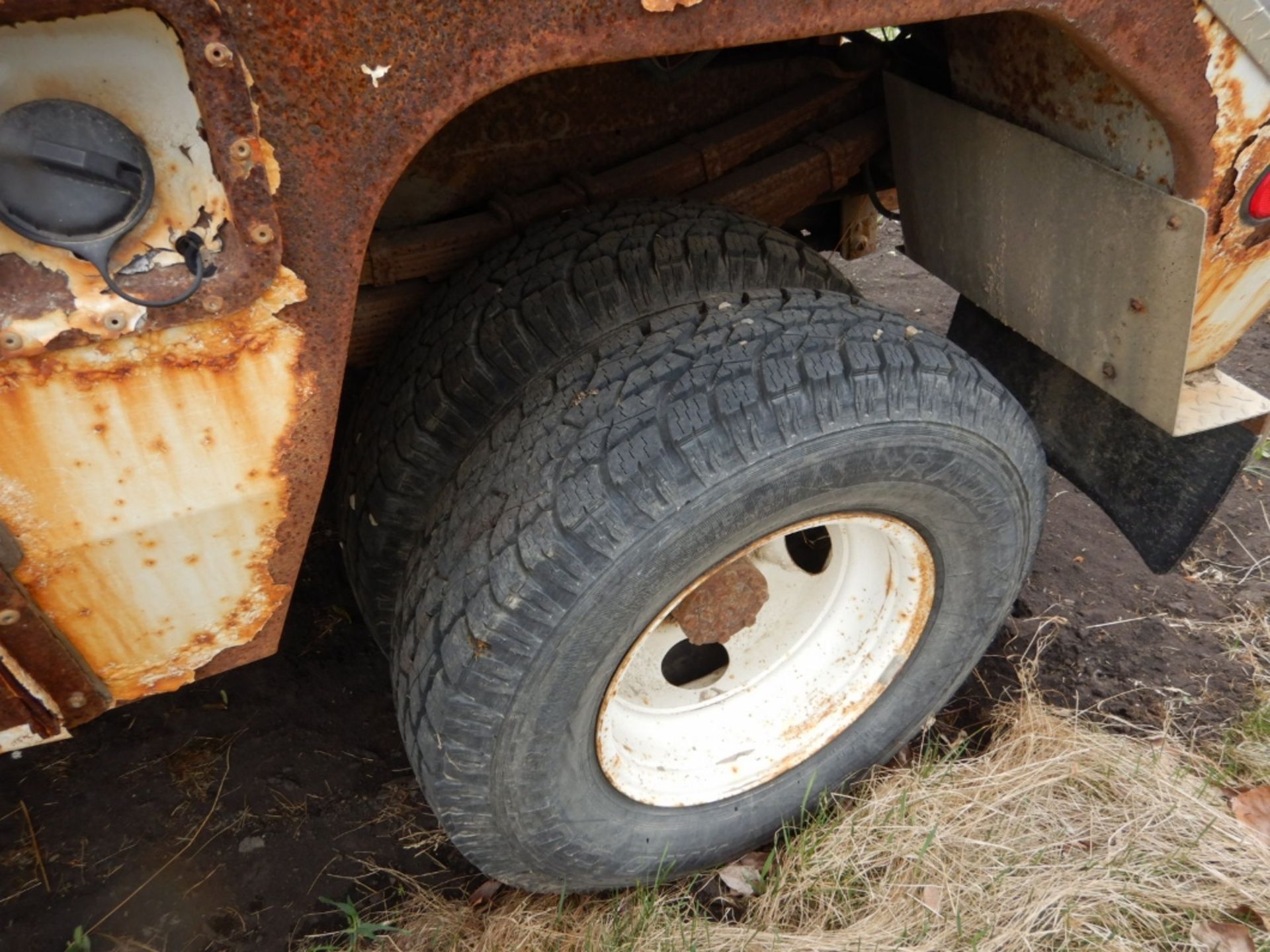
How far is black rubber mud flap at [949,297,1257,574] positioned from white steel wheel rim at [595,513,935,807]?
0.66 meters

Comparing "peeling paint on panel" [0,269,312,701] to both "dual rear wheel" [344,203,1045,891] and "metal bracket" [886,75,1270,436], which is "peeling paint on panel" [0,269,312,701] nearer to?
"dual rear wheel" [344,203,1045,891]

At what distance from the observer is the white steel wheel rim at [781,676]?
1.85m

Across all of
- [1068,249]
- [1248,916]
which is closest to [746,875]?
[1248,916]

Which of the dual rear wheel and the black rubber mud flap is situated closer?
the dual rear wheel

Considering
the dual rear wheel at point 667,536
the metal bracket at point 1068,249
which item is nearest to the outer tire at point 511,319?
the dual rear wheel at point 667,536

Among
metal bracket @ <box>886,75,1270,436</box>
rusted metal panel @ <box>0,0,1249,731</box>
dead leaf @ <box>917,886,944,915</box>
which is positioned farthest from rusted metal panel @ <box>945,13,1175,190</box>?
dead leaf @ <box>917,886,944,915</box>

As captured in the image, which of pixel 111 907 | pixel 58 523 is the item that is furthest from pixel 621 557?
pixel 111 907

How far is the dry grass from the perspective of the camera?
1.78m

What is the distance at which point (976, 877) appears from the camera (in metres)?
1.88

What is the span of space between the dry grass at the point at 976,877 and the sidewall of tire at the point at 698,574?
95 millimetres

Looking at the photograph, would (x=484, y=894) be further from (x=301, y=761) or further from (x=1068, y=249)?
(x=1068, y=249)

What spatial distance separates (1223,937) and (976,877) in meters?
0.43

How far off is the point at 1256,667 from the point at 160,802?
2574 mm

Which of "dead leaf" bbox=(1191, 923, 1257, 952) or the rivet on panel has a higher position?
the rivet on panel
